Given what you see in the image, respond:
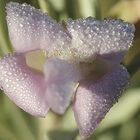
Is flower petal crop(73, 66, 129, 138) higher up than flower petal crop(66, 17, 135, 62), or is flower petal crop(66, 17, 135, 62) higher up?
flower petal crop(66, 17, 135, 62)

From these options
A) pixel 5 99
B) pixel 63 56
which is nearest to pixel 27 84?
pixel 63 56

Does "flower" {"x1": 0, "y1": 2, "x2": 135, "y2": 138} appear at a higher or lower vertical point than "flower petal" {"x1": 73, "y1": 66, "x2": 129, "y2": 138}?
higher

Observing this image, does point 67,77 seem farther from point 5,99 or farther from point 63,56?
point 5,99

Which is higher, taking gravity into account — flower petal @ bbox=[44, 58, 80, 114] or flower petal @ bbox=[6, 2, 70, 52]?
flower petal @ bbox=[6, 2, 70, 52]

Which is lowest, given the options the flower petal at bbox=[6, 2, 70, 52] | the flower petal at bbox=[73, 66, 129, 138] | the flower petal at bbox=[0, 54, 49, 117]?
the flower petal at bbox=[73, 66, 129, 138]

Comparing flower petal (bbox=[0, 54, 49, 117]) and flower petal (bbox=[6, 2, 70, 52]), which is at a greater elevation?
flower petal (bbox=[6, 2, 70, 52])
